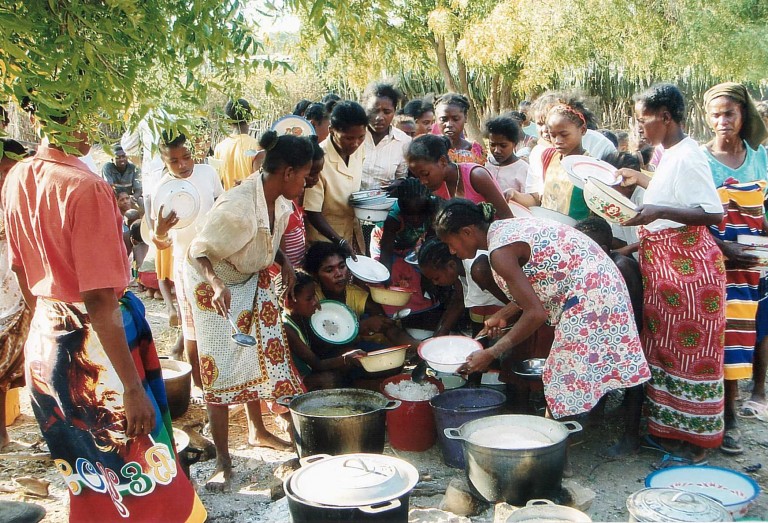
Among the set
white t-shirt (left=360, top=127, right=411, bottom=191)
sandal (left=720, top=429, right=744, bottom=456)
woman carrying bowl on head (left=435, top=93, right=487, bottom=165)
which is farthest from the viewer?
woman carrying bowl on head (left=435, top=93, right=487, bottom=165)

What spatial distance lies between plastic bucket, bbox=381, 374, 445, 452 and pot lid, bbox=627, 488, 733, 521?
1552 millimetres

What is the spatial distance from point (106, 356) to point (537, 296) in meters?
1.93

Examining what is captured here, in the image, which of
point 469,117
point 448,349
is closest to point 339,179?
point 448,349

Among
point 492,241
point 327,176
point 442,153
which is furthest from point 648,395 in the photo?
point 327,176

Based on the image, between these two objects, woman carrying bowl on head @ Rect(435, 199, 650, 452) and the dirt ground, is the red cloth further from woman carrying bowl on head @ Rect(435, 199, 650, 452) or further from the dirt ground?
woman carrying bowl on head @ Rect(435, 199, 650, 452)

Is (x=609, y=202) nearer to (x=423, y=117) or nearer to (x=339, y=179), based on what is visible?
(x=339, y=179)

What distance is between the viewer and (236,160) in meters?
5.66

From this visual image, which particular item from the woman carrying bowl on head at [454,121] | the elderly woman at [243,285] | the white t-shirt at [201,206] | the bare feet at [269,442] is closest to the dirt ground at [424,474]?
the bare feet at [269,442]

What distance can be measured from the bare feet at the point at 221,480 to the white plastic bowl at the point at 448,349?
1203mm

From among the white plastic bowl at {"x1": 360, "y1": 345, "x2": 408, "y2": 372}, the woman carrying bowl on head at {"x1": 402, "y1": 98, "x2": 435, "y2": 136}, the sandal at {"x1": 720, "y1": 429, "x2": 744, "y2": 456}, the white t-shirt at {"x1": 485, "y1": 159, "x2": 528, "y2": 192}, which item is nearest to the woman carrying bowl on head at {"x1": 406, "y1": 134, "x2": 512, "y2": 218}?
the white plastic bowl at {"x1": 360, "y1": 345, "x2": 408, "y2": 372}

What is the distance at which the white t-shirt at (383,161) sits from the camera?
518cm

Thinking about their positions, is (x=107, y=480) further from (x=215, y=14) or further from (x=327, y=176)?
(x=327, y=176)

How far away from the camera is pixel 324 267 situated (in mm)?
4379

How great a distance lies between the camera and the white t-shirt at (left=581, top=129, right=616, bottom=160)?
16.3 ft
